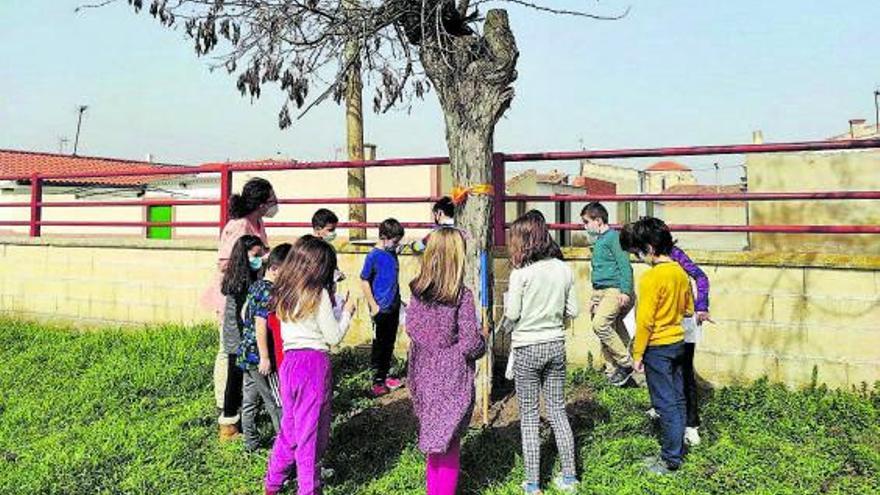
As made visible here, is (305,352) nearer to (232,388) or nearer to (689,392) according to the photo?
(232,388)

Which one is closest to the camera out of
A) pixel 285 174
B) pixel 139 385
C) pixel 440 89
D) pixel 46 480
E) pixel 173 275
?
pixel 46 480

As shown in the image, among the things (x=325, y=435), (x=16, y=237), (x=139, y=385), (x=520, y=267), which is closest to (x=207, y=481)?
(x=325, y=435)

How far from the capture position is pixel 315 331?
3.84 meters

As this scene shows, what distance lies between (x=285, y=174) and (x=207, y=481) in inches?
778

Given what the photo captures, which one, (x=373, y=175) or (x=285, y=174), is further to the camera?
(x=285, y=174)

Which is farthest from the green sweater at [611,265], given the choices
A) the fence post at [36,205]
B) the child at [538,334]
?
the fence post at [36,205]

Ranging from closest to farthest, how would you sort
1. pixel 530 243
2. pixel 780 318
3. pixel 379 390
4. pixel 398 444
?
pixel 530 243
pixel 398 444
pixel 780 318
pixel 379 390

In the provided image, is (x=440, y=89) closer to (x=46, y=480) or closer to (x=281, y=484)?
(x=281, y=484)

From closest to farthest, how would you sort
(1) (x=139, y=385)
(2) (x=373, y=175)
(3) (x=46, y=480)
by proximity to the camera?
(3) (x=46, y=480)
(1) (x=139, y=385)
(2) (x=373, y=175)

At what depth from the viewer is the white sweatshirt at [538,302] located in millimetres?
3869

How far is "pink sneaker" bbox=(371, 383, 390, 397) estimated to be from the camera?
18.1 feet

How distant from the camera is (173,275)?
8.17 metres

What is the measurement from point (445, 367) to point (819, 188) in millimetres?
6959

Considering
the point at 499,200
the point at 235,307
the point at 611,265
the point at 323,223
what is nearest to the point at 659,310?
the point at 611,265
